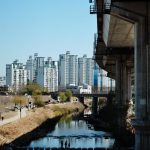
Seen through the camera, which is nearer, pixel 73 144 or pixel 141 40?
pixel 141 40

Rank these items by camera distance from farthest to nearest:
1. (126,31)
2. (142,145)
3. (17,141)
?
(17,141) < (126,31) < (142,145)

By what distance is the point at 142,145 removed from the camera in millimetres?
30047

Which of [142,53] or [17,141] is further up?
[142,53]

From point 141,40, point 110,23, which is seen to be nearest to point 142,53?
point 141,40

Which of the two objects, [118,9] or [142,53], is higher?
[118,9]

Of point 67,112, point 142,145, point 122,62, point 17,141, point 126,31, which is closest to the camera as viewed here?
point 142,145

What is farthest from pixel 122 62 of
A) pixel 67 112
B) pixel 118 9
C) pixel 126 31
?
pixel 67 112

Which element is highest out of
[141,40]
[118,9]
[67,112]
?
[118,9]

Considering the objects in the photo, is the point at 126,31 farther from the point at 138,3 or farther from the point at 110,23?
the point at 138,3

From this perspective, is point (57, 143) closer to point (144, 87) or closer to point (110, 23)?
point (110, 23)

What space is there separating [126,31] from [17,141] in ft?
65.3

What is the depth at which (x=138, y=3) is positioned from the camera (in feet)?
104

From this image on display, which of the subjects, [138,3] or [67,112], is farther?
[67,112]

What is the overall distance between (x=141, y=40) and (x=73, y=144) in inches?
1112
